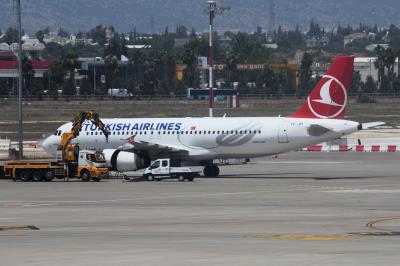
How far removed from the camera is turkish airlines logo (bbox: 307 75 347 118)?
230ft

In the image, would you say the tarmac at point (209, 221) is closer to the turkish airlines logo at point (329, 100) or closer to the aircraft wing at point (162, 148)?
the aircraft wing at point (162, 148)

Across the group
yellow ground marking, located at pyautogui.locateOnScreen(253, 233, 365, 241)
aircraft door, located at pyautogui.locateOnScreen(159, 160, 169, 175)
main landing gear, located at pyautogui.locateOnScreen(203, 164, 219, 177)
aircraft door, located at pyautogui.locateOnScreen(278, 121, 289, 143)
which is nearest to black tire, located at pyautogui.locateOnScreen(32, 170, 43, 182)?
aircraft door, located at pyautogui.locateOnScreen(159, 160, 169, 175)

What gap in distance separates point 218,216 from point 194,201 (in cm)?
786

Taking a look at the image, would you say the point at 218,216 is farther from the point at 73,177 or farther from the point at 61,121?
the point at 61,121

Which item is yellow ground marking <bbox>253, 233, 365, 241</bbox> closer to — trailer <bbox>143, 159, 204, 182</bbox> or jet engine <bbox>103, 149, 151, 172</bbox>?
trailer <bbox>143, 159, 204, 182</bbox>

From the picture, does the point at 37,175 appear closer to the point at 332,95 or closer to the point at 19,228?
the point at 332,95

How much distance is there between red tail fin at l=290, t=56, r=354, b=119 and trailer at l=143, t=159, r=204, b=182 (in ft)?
24.0

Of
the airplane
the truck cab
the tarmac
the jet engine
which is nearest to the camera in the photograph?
the tarmac

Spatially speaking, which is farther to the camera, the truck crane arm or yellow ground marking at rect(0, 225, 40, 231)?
the truck crane arm

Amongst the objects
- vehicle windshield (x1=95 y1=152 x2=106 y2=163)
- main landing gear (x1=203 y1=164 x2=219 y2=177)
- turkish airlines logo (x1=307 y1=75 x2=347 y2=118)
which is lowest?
main landing gear (x1=203 y1=164 x2=219 y2=177)

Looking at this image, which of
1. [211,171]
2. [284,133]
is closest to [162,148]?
[211,171]

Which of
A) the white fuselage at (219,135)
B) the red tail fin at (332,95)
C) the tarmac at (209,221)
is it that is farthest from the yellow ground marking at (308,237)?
the red tail fin at (332,95)

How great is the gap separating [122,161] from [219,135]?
5.75 m

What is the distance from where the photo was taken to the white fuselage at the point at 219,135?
69.7 meters
